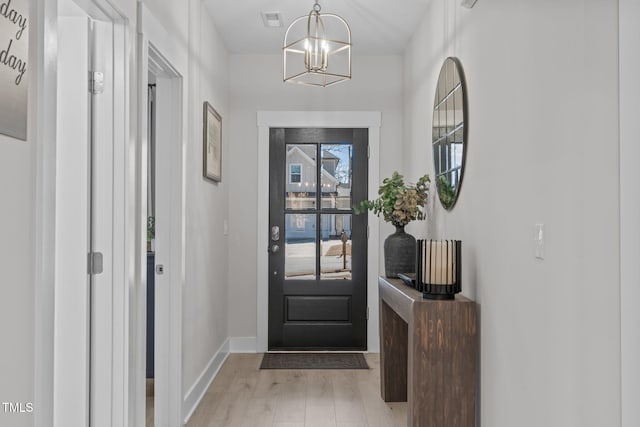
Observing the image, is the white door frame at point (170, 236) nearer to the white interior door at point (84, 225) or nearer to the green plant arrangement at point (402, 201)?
the white interior door at point (84, 225)

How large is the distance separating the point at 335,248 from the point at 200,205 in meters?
1.59

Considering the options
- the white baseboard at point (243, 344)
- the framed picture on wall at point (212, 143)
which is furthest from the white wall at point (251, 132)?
the framed picture on wall at point (212, 143)

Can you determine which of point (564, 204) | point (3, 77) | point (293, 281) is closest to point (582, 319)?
point (564, 204)

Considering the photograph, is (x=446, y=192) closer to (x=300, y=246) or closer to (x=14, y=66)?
(x=300, y=246)

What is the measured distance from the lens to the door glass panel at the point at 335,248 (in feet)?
16.2

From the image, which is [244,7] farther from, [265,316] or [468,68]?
[265,316]

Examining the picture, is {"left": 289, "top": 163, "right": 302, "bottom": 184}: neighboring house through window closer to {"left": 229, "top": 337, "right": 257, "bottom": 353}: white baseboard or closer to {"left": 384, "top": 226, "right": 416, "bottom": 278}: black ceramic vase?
{"left": 229, "top": 337, "right": 257, "bottom": 353}: white baseboard

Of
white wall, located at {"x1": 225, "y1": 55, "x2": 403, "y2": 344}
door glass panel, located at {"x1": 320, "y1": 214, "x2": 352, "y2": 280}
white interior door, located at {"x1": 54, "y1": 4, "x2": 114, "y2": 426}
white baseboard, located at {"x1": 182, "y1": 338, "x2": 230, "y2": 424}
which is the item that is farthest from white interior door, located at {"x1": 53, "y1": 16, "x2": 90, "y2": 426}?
door glass panel, located at {"x1": 320, "y1": 214, "x2": 352, "y2": 280}

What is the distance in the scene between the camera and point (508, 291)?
→ 7.09 ft

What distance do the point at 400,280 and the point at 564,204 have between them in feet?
5.91

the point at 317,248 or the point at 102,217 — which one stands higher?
the point at 102,217

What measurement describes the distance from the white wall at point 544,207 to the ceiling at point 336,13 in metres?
1.11

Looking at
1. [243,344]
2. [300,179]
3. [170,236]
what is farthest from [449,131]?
[243,344]

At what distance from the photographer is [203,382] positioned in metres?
3.71
